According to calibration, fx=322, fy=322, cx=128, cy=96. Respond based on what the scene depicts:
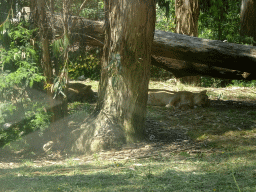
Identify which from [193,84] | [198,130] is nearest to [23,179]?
[198,130]

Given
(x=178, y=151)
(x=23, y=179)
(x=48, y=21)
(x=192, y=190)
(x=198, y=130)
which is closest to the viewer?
(x=192, y=190)

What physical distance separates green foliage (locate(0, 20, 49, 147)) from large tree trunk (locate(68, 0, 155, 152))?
1026 millimetres

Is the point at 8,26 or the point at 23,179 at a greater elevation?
the point at 8,26

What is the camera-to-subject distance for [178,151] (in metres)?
5.69

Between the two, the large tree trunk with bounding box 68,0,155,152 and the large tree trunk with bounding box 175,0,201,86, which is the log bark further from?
the large tree trunk with bounding box 175,0,201,86

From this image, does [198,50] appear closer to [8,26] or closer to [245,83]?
[8,26]

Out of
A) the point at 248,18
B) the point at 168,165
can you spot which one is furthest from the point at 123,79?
the point at 248,18

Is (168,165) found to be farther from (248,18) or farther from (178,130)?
(248,18)

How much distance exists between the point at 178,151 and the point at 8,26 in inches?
147

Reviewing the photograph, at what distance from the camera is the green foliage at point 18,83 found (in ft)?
19.4

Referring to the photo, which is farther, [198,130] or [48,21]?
[198,130]

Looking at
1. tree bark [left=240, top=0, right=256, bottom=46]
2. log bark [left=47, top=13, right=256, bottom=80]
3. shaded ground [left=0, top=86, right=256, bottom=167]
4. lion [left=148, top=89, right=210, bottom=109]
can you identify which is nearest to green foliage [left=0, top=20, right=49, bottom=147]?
shaded ground [left=0, top=86, right=256, bottom=167]

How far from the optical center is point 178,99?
9062mm

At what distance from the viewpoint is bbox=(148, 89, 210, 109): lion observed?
28.5ft
